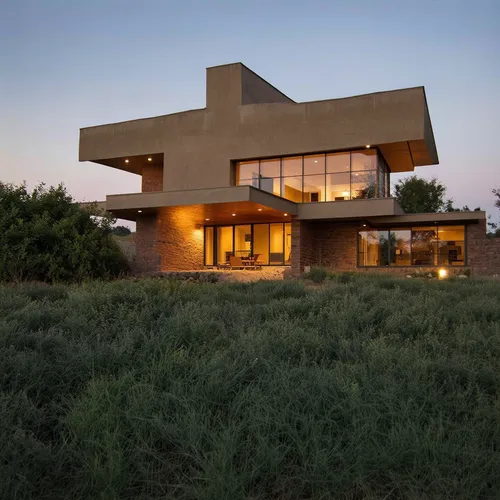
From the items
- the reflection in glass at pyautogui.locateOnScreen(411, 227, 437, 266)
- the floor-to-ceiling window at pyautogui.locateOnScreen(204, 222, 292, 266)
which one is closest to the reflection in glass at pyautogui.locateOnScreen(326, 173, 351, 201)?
the floor-to-ceiling window at pyautogui.locateOnScreen(204, 222, 292, 266)

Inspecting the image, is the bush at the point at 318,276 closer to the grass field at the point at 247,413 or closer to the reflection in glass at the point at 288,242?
the reflection in glass at the point at 288,242

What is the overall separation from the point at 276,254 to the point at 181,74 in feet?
39.2

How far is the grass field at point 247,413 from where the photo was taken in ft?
9.56

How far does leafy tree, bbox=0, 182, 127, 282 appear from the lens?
14.9m

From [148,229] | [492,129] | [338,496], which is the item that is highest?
[492,129]

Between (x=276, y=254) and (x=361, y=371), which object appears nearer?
(x=361, y=371)

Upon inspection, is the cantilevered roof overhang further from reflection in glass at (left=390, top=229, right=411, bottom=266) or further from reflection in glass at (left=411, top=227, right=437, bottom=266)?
reflection in glass at (left=411, top=227, right=437, bottom=266)

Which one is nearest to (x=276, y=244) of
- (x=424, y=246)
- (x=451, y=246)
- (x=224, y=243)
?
(x=224, y=243)

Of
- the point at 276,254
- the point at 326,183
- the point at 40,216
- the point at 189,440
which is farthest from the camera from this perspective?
the point at 276,254

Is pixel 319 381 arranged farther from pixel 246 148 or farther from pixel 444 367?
pixel 246 148

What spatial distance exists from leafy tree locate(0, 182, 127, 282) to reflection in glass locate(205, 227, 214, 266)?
27.7ft

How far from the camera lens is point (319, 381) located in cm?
392

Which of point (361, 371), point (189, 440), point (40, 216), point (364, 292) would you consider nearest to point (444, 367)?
point (361, 371)

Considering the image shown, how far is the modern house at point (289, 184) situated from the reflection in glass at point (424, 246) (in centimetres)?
5
